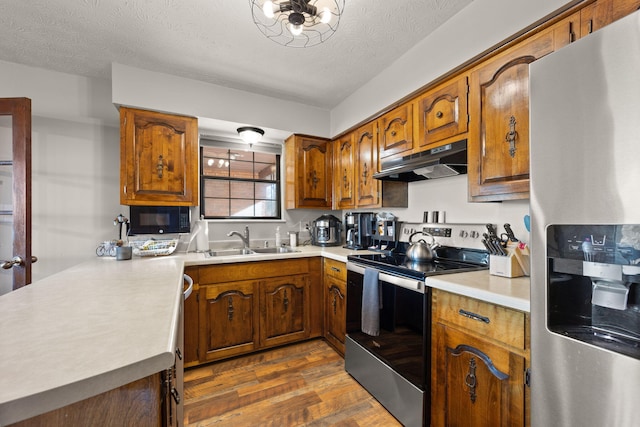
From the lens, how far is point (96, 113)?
2.44 meters

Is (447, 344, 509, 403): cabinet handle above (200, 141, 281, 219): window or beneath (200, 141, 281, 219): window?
beneath

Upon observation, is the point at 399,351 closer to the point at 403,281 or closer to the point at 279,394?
the point at 403,281

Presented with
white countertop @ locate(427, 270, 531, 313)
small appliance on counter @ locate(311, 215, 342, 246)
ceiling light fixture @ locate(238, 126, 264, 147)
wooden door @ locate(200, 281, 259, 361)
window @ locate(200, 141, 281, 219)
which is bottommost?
wooden door @ locate(200, 281, 259, 361)

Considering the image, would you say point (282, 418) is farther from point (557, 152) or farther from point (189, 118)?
point (189, 118)

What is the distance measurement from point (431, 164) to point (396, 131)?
55 cm

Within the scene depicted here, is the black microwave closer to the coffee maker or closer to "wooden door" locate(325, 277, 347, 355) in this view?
"wooden door" locate(325, 277, 347, 355)

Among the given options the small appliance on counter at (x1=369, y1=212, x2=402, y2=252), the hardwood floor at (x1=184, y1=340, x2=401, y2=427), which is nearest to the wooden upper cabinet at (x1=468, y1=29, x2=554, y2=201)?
the small appliance on counter at (x1=369, y1=212, x2=402, y2=252)

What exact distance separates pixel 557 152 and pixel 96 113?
3.25 meters

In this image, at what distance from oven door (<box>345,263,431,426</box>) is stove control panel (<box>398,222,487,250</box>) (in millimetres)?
685

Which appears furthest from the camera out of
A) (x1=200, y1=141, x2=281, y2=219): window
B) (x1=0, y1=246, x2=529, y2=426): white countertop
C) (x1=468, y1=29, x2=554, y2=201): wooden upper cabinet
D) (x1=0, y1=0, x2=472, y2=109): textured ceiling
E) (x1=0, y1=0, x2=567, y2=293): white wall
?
(x1=200, y1=141, x2=281, y2=219): window

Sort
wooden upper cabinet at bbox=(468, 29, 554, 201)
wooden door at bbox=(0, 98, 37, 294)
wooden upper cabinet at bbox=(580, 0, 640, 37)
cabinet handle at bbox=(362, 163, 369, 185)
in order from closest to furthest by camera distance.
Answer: wooden upper cabinet at bbox=(580, 0, 640, 37), wooden upper cabinet at bbox=(468, 29, 554, 201), wooden door at bbox=(0, 98, 37, 294), cabinet handle at bbox=(362, 163, 369, 185)

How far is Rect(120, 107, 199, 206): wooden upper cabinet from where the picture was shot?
221 cm

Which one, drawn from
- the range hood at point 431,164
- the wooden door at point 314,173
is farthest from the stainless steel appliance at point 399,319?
the wooden door at point 314,173

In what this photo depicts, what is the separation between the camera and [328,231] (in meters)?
2.96
